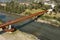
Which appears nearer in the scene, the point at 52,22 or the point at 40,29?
the point at 40,29

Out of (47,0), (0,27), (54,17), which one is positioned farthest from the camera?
(47,0)

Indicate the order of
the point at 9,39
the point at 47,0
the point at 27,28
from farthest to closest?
the point at 47,0 → the point at 27,28 → the point at 9,39

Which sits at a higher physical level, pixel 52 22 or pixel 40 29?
pixel 52 22

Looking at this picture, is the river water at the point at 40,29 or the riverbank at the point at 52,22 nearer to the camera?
the river water at the point at 40,29

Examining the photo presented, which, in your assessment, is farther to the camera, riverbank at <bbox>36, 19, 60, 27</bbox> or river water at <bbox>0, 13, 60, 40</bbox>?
riverbank at <bbox>36, 19, 60, 27</bbox>

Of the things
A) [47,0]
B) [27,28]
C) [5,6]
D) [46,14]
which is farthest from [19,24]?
[47,0]

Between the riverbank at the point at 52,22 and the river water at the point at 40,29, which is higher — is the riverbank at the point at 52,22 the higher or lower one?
the higher one

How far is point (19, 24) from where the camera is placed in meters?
48.6

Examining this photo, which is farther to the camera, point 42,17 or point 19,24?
point 42,17

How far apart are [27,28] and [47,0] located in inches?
1181

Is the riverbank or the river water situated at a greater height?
the riverbank

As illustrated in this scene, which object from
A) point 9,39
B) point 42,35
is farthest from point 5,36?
point 42,35

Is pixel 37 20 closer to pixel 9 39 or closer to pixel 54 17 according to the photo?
pixel 54 17

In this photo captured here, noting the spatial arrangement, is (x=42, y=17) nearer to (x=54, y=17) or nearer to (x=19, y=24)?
(x=54, y=17)
